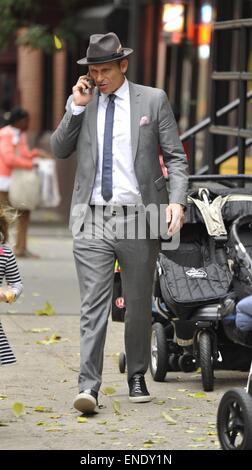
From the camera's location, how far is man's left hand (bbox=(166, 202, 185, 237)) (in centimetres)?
748

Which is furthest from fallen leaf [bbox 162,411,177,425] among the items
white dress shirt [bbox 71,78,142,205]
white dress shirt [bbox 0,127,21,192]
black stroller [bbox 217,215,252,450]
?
white dress shirt [bbox 0,127,21,192]

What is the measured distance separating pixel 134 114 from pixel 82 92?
34cm

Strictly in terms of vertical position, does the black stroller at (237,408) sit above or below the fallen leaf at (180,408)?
above

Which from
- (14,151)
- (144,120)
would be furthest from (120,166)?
(14,151)

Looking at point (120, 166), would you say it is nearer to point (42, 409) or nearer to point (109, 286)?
point (109, 286)

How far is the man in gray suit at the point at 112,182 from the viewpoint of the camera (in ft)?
24.8

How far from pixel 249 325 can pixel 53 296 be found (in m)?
6.40

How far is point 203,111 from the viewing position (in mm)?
21141

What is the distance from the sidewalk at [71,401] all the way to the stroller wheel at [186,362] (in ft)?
0.30

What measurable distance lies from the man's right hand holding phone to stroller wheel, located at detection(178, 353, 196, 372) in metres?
1.90

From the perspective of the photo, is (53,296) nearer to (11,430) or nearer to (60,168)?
(11,430)

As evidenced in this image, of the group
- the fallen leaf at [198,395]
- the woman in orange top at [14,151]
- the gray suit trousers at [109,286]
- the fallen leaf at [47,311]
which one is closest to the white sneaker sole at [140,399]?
the gray suit trousers at [109,286]

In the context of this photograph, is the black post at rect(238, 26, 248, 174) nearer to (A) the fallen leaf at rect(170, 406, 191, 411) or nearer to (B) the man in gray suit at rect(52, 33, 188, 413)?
(B) the man in gray suit at rect(52, 33, 188, 413)

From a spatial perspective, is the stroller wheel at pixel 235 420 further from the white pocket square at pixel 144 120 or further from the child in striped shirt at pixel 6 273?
the white pocket square at pixel 144 120
